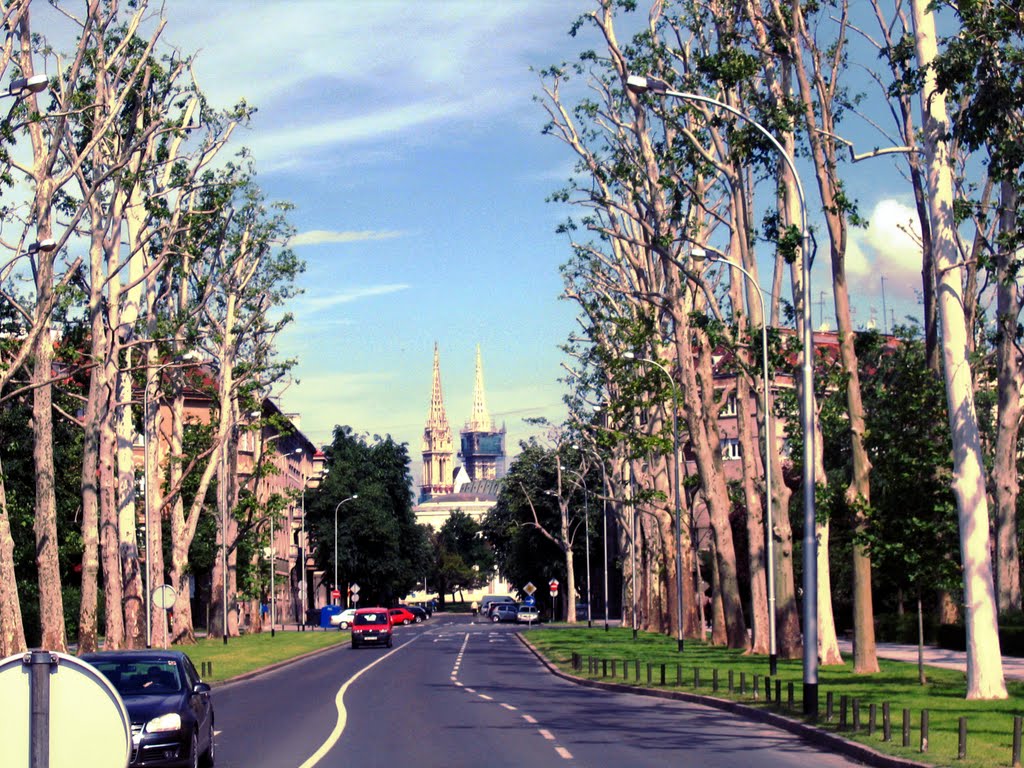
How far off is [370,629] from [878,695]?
140 feet

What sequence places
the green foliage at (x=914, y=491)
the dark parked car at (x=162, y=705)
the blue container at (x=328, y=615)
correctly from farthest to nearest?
the blue container at (x=328, y=615)
the green foliage at (x=914, y=491)
the dark parked car at (x=162, y=705)

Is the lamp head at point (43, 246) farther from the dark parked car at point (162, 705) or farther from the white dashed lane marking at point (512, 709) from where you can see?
the dark parked car at point (162, 705)

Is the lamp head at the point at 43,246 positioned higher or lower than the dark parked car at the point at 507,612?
higher

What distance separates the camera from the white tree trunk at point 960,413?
23516mm

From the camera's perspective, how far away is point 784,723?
22000mm

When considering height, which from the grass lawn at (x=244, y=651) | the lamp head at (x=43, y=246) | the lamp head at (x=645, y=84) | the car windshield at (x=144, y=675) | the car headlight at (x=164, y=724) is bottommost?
the grass lawn at (x=244, y=651)

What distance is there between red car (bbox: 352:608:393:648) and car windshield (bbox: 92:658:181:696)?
163 ft

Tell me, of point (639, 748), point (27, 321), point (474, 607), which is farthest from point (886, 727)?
point (474, 607)

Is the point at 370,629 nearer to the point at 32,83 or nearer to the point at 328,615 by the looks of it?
the point at 32,83

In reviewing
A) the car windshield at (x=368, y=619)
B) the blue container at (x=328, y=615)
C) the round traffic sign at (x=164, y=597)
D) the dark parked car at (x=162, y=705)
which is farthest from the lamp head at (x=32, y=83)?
the blue container at (x=328, y=615)

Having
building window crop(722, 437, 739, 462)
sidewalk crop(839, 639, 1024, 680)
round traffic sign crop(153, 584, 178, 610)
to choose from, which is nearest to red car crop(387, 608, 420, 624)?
building window crop(722, 437, 739, 462)

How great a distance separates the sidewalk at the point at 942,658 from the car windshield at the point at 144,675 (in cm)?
1977

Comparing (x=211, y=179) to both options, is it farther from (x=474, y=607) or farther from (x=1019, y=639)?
(x=474, y=607)

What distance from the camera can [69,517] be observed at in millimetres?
67562
